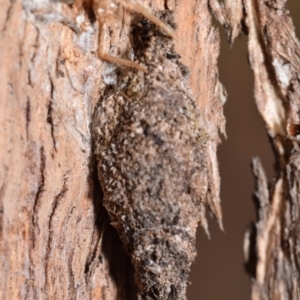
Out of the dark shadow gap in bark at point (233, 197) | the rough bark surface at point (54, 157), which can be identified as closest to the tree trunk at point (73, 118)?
the rough bark surface at point (54, 157)

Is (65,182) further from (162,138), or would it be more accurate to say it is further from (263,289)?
(263,289)

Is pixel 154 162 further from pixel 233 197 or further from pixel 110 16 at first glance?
pixel 233 197

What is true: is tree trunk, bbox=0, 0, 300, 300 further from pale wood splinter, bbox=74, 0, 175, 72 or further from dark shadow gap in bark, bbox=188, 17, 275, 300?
dark shadow gap in bark, bbox=188, 17, 275, 300

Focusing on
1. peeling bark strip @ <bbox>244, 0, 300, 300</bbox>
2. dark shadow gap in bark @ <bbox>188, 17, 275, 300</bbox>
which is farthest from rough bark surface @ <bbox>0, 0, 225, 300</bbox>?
dark shadow gap in bark @ <bbox>188, 17, 275, 300</bbox>

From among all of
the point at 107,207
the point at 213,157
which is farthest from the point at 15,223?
the point at 213,157

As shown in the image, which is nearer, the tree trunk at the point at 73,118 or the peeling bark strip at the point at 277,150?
the tree trunk at the point at 73,118

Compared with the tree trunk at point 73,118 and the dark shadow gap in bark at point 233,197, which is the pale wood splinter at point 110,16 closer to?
the tree trunk at point 73,118
